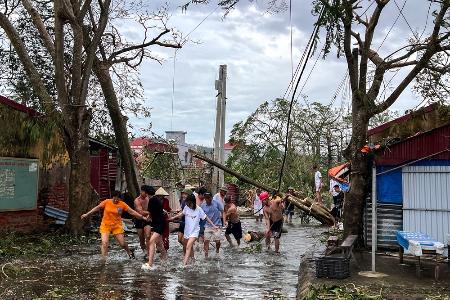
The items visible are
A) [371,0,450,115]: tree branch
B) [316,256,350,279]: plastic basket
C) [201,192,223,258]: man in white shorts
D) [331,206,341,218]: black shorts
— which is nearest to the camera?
[316,256,350,279]: plastic basket

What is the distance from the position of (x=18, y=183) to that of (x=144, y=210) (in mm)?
4812

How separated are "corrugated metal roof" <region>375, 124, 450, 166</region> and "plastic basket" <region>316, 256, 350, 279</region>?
147 inches

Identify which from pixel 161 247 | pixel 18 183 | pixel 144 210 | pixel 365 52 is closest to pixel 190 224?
pixel 161 247

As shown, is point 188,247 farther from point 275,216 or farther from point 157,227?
point 275,216

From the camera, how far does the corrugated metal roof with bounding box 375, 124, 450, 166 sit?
1199cm

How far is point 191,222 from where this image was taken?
12.0 m

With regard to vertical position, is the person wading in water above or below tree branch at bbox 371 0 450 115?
below

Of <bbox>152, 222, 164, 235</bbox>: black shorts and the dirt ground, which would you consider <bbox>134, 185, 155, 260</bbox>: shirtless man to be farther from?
the dirt ground

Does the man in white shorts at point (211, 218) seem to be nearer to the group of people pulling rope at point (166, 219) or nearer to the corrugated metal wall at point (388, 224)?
the group of people pulling rope at point (166, 219)

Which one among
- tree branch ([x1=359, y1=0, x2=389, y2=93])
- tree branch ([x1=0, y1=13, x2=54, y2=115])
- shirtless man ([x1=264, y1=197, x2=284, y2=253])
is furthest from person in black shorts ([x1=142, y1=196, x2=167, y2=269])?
tree branch ([x1=0, y1=13, x2=54, y2=115])

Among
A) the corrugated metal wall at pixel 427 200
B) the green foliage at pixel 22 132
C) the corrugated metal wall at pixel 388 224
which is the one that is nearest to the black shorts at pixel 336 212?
the corrugated metal wall at pixel 388 224

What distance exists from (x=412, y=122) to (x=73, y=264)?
Answer: 8.78 m

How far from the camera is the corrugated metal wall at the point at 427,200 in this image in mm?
12016

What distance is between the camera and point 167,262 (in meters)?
12.7
